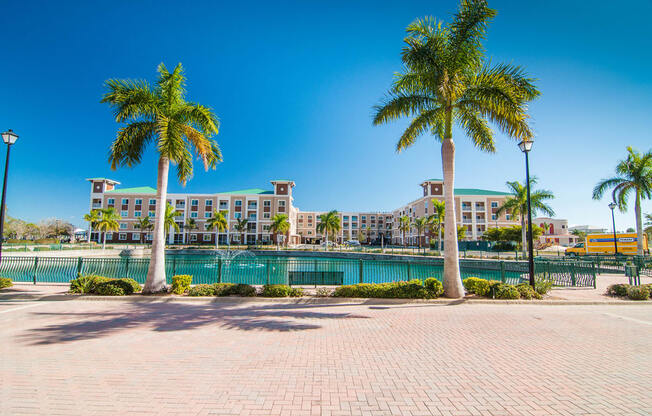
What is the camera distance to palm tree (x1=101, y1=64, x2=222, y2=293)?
11.3 metres

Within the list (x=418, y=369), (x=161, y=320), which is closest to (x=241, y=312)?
(x=161, y=320)

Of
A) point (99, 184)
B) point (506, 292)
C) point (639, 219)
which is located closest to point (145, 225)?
point (99, 184)

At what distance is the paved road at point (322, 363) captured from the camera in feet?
13.1

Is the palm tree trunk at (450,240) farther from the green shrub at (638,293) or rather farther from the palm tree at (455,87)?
the green shrub at (638,293)

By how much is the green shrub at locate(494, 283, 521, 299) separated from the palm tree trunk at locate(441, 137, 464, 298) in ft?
4.34

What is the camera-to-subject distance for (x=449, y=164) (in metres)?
11.9

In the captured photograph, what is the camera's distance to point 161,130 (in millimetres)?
11008

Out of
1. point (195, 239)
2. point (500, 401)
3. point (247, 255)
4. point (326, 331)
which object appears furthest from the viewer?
point (195, 239)

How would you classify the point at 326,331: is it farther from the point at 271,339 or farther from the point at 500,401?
the point at 500,401

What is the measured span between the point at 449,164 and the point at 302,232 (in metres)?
107

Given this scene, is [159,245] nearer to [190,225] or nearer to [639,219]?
[639,219]

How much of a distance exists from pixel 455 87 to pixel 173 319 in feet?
39.0

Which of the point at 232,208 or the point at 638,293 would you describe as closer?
the point at 638,293

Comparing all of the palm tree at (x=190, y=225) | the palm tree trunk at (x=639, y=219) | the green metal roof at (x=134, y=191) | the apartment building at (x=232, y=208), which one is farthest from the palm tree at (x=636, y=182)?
the green metal roof at (x=134, y=191)
